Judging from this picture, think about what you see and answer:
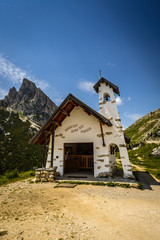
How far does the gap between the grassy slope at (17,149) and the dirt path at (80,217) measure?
31.4 meters

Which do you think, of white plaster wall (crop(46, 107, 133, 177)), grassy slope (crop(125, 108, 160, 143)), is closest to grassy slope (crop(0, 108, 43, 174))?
white plaster wall (crop(46, 107, 133, 177))

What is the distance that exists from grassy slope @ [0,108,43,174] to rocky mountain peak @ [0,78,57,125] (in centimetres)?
2273

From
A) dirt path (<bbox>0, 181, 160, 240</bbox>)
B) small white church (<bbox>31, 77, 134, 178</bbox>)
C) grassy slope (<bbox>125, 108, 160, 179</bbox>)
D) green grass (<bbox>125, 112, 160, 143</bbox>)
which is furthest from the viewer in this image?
green grass (<bbox>125, 112, 160, 143</bbox>)

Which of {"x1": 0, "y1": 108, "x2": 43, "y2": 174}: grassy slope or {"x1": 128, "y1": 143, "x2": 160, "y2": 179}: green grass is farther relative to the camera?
{"x1": 0, "y1": 108, "x2": 43, "y2": 174}: grassy slope

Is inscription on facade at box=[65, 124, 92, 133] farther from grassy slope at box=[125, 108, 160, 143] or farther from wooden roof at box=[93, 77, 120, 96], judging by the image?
grassy slope at box=[125, 108, 160, 143]

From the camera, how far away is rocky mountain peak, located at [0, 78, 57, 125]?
9481 centimetres

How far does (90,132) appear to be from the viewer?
402 inches

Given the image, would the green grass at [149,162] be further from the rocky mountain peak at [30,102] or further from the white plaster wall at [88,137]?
the rocky mountain peak at [30,102]

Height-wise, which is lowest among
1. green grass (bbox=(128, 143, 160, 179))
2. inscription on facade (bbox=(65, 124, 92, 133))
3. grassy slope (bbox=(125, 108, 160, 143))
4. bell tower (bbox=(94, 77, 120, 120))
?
green grass (bbox=(128, 143, 160, 179))

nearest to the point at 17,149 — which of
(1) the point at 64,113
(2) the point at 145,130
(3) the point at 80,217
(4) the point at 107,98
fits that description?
(1) the point at 64,113

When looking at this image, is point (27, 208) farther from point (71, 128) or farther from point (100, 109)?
point (100, 109)

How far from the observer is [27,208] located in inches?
167

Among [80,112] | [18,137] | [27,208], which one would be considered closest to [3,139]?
[18,137]

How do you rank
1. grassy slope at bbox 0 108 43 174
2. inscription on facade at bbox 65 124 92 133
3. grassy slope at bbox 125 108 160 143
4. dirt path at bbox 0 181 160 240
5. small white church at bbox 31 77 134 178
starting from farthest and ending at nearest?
grassy slope at bbox 0 108 43 174 < grassy slope at bbox 125 108 160 143 < inscription on facade at bbox 65 124 92 133 < small white church at bbox 31 77 134 178 < dirt path at bbox 0 181 160 240
